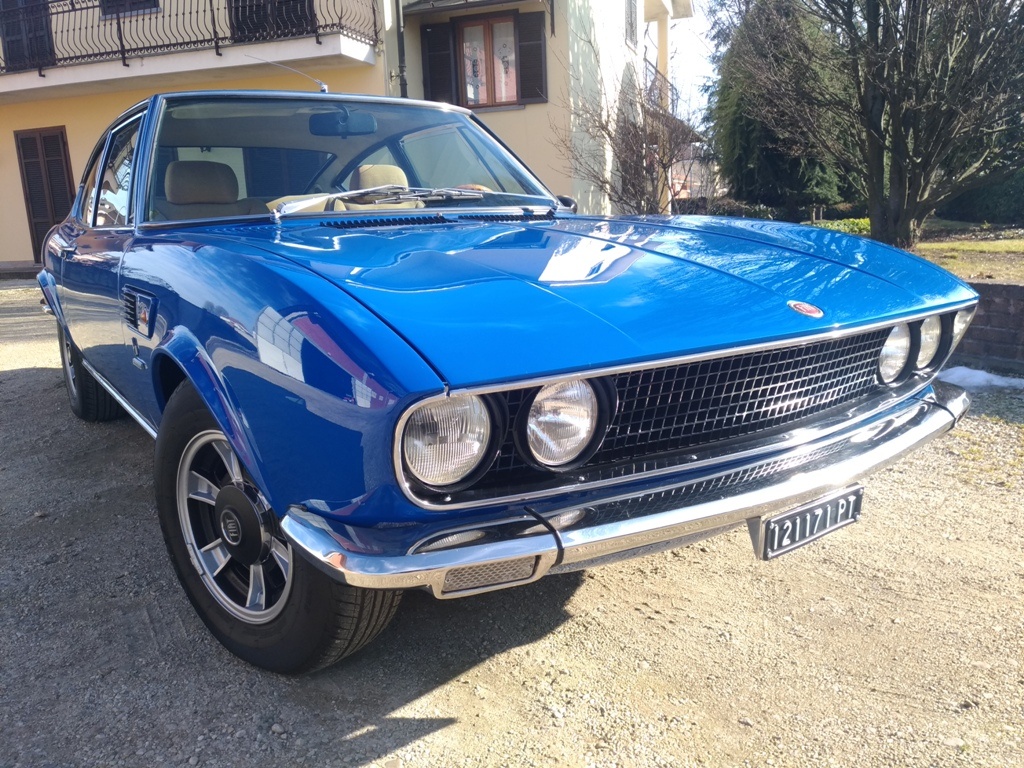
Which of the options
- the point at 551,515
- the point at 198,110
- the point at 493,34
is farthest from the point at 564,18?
the point at 551,515

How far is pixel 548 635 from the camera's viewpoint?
2.31 m

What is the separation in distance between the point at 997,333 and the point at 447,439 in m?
4.57

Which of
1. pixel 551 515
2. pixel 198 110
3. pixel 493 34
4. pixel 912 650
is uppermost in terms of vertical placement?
pixel 493 34

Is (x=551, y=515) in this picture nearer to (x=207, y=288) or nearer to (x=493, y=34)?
(x=207, y=288)

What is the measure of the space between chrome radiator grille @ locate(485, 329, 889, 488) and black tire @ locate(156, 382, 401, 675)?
0.48m

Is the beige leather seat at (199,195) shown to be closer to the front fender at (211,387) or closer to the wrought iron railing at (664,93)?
the front fender at (211,387)

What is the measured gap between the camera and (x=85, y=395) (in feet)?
14.6

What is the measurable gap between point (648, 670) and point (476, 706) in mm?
469

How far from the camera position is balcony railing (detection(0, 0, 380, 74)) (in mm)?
12281

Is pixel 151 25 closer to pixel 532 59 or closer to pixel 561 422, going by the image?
pixel 532 59

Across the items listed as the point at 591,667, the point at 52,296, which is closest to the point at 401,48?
the point at 52,296

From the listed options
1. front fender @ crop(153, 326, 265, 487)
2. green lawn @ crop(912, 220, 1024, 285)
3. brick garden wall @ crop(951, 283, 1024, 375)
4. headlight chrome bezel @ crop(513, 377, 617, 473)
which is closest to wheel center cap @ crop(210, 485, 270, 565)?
front fender @ crop(153, 326, 265, 487)

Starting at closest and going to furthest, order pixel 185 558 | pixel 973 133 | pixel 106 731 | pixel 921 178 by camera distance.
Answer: pixel 106 731, pixel 185 558, pixel 973 133, pixel 921 178

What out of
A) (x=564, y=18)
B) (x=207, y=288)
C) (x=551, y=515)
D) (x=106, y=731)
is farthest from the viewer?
(x=564, y=18)
